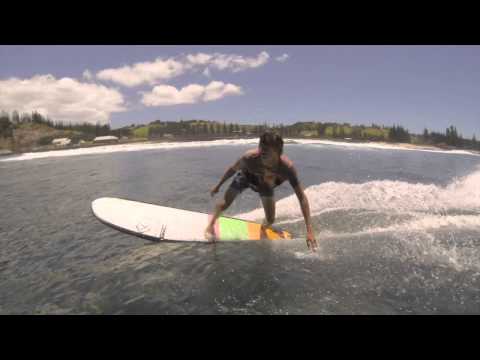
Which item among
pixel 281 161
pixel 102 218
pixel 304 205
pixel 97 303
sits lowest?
pixel 97 303

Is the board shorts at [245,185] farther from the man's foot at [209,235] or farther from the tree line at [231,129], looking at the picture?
the tree line at [231,129]

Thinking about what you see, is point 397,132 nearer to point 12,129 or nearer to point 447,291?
point 447,291

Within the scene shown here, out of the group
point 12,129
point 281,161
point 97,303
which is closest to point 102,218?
point 97,303

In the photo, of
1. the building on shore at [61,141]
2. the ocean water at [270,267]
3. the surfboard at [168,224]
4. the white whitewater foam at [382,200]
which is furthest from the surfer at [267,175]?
the building on shore at [61,141]

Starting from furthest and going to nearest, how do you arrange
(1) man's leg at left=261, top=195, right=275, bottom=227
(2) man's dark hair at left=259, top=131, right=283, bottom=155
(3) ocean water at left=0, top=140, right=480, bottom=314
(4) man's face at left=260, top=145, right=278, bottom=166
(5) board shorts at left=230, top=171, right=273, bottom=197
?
1. (1) man's leg at left=261, top=195, right=275, bottom=227
2. (5) board shorts at left=230, top=171, right=273, bottom=197
3. (4) man's face at left=260, top=145, right=278, bottom=166
4. (2) man's dark hair at left=259, top=131, right=283, bottom=155
5. (3) ocean water at left=0, top=140, right=480, bottom=314

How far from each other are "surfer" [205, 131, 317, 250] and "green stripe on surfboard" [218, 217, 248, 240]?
40 centimetres

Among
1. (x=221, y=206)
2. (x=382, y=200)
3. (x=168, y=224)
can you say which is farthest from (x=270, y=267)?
(x=382, y=200)

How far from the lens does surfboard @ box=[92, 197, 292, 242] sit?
7523 millimetres

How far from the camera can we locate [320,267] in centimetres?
595

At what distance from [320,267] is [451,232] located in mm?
4578

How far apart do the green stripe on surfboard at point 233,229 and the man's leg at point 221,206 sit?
0.35 m

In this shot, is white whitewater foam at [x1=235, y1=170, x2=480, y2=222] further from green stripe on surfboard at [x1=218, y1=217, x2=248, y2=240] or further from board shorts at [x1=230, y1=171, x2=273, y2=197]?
board shorts at [x1=230, y1=171, x2=273, y2=197]

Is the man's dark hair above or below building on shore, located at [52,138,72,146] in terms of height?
below

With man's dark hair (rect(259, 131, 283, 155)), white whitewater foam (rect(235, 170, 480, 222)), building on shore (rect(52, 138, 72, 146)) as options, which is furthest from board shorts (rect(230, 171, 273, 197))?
building on shore (rect(52, 138, 72, 146))
